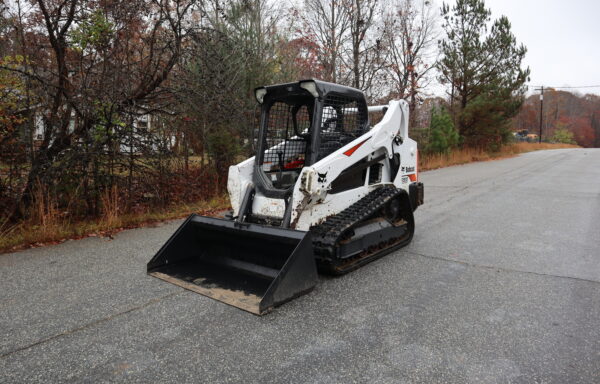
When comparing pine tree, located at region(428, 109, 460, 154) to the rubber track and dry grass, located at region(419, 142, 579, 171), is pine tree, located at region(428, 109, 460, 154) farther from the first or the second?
the rubber track

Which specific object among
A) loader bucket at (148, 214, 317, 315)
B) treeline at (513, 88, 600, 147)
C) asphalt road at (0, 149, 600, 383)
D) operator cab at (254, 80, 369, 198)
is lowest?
asphalt road at (0, 149, 600, 383)

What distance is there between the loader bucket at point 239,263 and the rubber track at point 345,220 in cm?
34

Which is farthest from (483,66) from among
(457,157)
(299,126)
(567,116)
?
(567,116)

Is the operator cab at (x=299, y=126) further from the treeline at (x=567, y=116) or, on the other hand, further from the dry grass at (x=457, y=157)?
the treeline at (x=567, y=116)

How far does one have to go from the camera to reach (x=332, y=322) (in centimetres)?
300

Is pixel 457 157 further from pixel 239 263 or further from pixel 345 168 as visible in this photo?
pixel 239 263

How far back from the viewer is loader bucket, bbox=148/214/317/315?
3180mm

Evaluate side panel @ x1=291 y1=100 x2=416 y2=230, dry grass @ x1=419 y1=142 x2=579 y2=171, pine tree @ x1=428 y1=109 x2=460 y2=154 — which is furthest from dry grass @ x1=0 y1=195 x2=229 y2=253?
pine tree @ x1=428 y1=109 x2=460 y2=154

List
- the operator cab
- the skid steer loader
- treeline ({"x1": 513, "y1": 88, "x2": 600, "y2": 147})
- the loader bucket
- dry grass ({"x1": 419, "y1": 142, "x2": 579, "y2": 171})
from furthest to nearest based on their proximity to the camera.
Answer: treeline ({"x1": 513, "y1": 88, "x2": 600, "y2": 147}) < dry grass ({"x1": 419, "y1": 142, "x2": 579, "y2": 171}) < the operator cab < the skid steer loader < the loader bucket

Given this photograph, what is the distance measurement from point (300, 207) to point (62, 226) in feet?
12.1

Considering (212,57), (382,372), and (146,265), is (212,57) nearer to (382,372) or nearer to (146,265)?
(146,265)

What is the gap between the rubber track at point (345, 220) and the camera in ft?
12.1

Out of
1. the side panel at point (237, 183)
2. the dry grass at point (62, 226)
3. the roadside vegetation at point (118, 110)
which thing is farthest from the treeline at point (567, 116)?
the side panel at point (237, 183)

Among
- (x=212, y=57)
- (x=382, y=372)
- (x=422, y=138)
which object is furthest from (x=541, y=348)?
(x=422, y=138)
